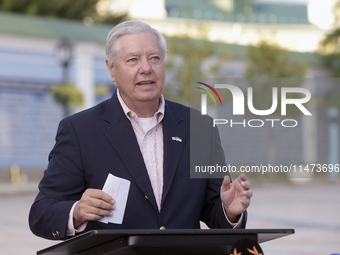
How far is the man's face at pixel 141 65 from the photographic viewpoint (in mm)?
2510

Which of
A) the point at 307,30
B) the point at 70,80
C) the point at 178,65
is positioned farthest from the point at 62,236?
the point at 307,30

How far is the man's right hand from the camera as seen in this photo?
209cm

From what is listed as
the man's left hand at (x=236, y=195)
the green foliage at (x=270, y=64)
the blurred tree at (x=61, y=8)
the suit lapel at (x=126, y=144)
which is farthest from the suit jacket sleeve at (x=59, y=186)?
the blurred tree at (x=61, y=8)

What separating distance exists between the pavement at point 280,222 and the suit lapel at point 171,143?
2076 mm

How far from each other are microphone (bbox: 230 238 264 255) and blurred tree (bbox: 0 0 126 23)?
1224 inches

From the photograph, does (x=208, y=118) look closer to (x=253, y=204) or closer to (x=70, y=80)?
(x=253, y=204)

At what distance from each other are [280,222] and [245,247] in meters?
9.86

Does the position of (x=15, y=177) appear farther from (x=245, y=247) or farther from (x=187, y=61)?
(x=245, y=247)

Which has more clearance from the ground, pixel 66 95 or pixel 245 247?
pixel 66 95

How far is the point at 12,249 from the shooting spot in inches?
327

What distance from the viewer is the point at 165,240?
179 centimetres

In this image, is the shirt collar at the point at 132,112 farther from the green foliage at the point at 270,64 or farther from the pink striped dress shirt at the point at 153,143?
the green foliage at the point at 270,64

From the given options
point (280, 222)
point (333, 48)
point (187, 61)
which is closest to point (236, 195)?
point (280, 222)

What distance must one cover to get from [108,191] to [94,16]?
108 ft
